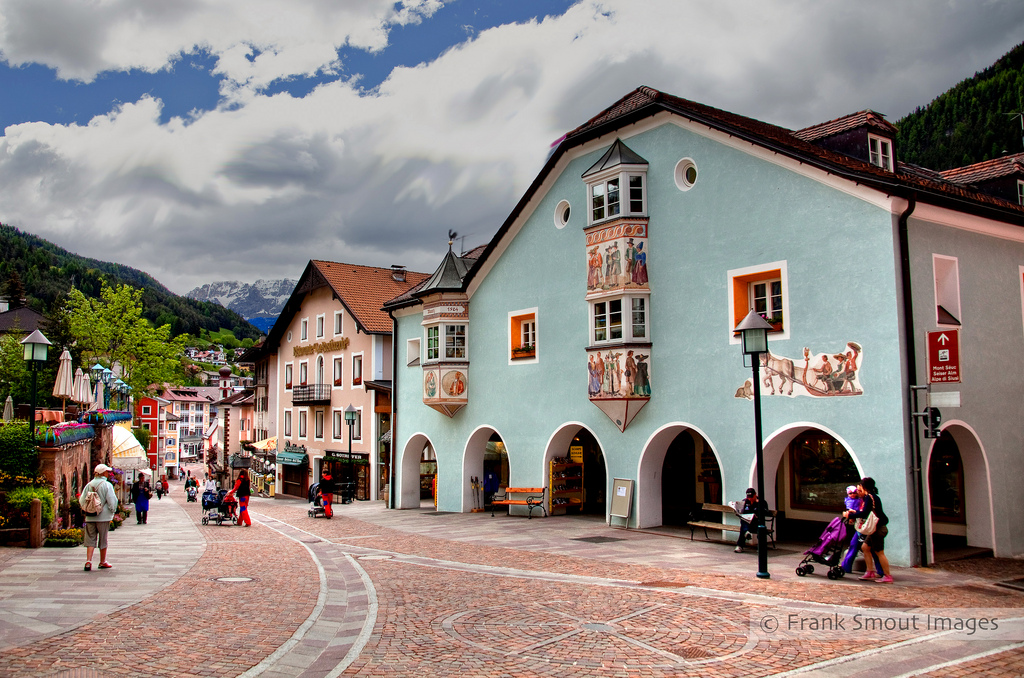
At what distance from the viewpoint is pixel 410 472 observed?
31234mm

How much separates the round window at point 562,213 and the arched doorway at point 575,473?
6.16 meters

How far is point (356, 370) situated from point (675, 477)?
2273 cm

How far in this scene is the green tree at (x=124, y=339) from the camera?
53.2 meters

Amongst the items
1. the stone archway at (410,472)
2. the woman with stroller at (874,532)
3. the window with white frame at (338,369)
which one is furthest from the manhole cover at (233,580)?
the window with white frame at (338,369)

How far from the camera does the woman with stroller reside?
1271 centimetres

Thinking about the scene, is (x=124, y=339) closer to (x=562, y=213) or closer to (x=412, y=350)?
(x=412, y=350)

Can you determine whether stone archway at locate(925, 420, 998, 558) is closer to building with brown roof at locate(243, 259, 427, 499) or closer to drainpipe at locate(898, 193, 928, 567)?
drainpipe at locate(898, 193, 928, 567)

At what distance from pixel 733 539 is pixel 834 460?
3983 mm

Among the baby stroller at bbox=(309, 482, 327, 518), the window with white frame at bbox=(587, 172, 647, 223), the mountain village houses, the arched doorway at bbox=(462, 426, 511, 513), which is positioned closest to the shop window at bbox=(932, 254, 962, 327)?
the mountain village houses

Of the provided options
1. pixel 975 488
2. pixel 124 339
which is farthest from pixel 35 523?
pixel 124 339

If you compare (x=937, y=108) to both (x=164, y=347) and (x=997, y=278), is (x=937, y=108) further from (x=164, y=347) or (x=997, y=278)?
(x=164, y=347)

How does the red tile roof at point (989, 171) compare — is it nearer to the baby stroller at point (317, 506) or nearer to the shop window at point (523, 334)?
the shop window at point (523, 334)

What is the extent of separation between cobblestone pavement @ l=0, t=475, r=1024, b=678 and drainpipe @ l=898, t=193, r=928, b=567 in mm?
1068

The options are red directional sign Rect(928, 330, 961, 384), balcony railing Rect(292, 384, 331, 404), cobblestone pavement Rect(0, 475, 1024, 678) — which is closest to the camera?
cobblestone pavement Rect(0, 475, 1024, 678)
